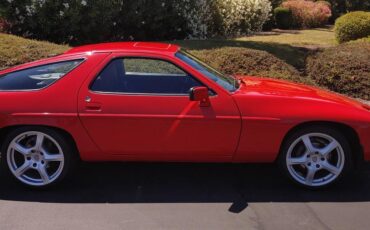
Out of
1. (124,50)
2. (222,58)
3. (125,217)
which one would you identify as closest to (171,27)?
(222,58)

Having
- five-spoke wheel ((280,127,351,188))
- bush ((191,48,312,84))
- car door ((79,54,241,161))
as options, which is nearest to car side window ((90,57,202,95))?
car door ((79,54,241,161))

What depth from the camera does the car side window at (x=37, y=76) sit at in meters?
4.95

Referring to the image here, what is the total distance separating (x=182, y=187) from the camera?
16.7 feet

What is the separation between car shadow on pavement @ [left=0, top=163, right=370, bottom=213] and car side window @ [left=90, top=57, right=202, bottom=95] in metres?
0.97

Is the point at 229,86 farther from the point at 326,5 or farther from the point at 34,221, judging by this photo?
the point at 326,5

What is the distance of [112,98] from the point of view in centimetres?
483

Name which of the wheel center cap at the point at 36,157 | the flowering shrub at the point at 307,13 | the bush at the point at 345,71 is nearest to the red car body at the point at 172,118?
the wheel center cap at the point at 36,157

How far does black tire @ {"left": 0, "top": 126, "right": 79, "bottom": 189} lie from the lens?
16.0ft

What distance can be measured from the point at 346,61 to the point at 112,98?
225 inches

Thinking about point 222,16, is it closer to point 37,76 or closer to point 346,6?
point 346,6

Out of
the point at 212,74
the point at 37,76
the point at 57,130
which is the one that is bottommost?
the point at 57,130

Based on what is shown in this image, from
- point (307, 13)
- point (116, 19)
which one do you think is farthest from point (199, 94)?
point (307, 13)

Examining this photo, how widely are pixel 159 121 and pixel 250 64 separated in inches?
184

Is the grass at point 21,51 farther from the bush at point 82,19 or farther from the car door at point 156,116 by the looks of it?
the car door at point 156,116
